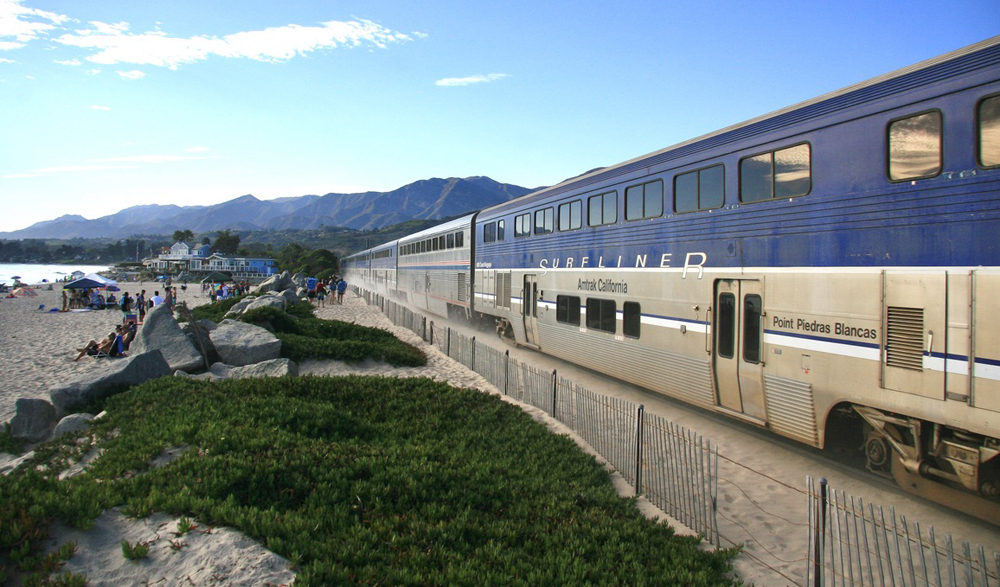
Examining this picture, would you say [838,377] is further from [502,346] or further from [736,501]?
[502,346]

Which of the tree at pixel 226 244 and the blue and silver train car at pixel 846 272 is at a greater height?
the tree at pixel 226 244

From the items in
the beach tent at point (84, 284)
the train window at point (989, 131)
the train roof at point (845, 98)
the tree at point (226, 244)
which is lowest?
the beach tent at point (84, 284)

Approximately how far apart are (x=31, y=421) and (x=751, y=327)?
1285cm

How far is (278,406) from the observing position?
905 cm

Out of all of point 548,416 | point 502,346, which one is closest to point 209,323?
point 502,346

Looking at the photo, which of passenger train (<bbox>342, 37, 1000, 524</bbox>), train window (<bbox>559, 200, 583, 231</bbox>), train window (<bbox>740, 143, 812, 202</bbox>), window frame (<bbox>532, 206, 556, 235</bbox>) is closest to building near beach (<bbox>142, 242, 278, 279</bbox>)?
window frame (<bbox>532, 206, 556, 235</bbox>)

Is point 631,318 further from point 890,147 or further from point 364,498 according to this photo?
point 364,498

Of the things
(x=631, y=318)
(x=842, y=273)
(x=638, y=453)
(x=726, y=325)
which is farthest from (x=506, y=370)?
(x=842, y=273)

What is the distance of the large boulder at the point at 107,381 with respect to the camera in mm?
10914

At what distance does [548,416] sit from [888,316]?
20.6 ft

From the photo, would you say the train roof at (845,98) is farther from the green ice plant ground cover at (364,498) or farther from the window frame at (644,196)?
the green ice plant ground cover at (364,498)

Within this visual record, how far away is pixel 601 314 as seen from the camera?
13.0 metres

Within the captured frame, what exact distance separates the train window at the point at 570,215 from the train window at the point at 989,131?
8670 millimetres

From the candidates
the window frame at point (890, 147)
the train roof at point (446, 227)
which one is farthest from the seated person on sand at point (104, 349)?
the window frame at point (890, 147)
